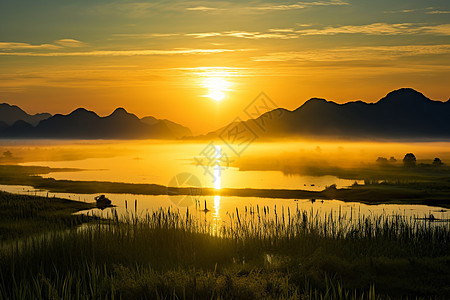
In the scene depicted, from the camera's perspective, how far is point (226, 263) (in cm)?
1548

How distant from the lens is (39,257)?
14930 mm

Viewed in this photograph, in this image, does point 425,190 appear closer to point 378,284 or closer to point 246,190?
point 246,190

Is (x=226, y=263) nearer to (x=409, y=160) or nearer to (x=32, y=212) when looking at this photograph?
(x=32, y=212)

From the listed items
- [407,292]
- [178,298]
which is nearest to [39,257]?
[178,298]

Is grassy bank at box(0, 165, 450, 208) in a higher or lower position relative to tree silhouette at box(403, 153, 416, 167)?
lower

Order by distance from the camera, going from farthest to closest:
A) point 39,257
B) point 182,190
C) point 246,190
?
point 182,190
point 246,190
point 39,257

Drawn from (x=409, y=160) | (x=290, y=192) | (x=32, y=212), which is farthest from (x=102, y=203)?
(x=409, y=160)

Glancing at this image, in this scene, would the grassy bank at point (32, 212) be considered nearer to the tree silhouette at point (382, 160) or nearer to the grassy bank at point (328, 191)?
the grassy bank at point (328, 191)

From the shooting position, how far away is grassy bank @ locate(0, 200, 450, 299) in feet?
36.8

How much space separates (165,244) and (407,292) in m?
8.09

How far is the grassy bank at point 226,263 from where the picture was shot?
441 inches

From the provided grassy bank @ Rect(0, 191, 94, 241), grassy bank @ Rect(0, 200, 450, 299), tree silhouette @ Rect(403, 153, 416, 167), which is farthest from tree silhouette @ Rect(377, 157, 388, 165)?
grassy bank @ Rect(0, 200, 450, 299)

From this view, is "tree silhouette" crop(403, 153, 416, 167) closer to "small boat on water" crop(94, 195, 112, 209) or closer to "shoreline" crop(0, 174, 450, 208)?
"shoreline" crop(0, 174, 450, 208)

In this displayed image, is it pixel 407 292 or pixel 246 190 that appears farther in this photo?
pixel 246 190
